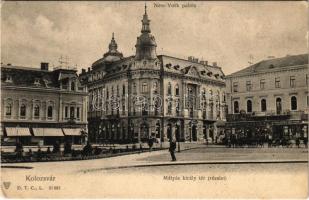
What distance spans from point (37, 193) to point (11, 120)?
34.7 ft

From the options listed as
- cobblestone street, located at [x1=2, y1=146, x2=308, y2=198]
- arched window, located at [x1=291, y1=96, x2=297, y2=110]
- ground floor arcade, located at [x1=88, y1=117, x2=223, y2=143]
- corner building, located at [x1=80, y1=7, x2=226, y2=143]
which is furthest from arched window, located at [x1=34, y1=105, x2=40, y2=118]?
arched window, located at [x1=291, y1=96, x2=297, y2=110]

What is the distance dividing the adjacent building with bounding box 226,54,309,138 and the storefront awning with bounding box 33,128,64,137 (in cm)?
1047

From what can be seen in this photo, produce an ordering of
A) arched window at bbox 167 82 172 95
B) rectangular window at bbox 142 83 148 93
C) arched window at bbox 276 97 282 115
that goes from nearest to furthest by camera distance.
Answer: arched window at bbox 276 97 282 115
rectangular window at bbox 142 83 148 93
arched window at bbox 167 82 172 95

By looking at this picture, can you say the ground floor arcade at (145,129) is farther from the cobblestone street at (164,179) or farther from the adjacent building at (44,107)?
the cobblestone street at (164,179)

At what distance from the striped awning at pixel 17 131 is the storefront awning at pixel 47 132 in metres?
0.52

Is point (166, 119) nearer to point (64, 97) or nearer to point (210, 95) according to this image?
point (210, 95)

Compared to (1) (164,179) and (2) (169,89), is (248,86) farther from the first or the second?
(1) (164,179)

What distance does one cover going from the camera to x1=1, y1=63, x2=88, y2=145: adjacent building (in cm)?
2195

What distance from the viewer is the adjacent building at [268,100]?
18.5 m

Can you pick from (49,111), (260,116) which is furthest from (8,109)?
(260,116)

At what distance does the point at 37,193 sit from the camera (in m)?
12.8

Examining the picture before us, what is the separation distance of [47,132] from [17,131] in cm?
261

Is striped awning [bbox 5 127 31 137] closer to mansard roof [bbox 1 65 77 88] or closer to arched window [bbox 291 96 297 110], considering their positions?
mansard roof [bbox 1 65 77 88]

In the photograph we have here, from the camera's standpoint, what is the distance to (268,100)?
859 inches
